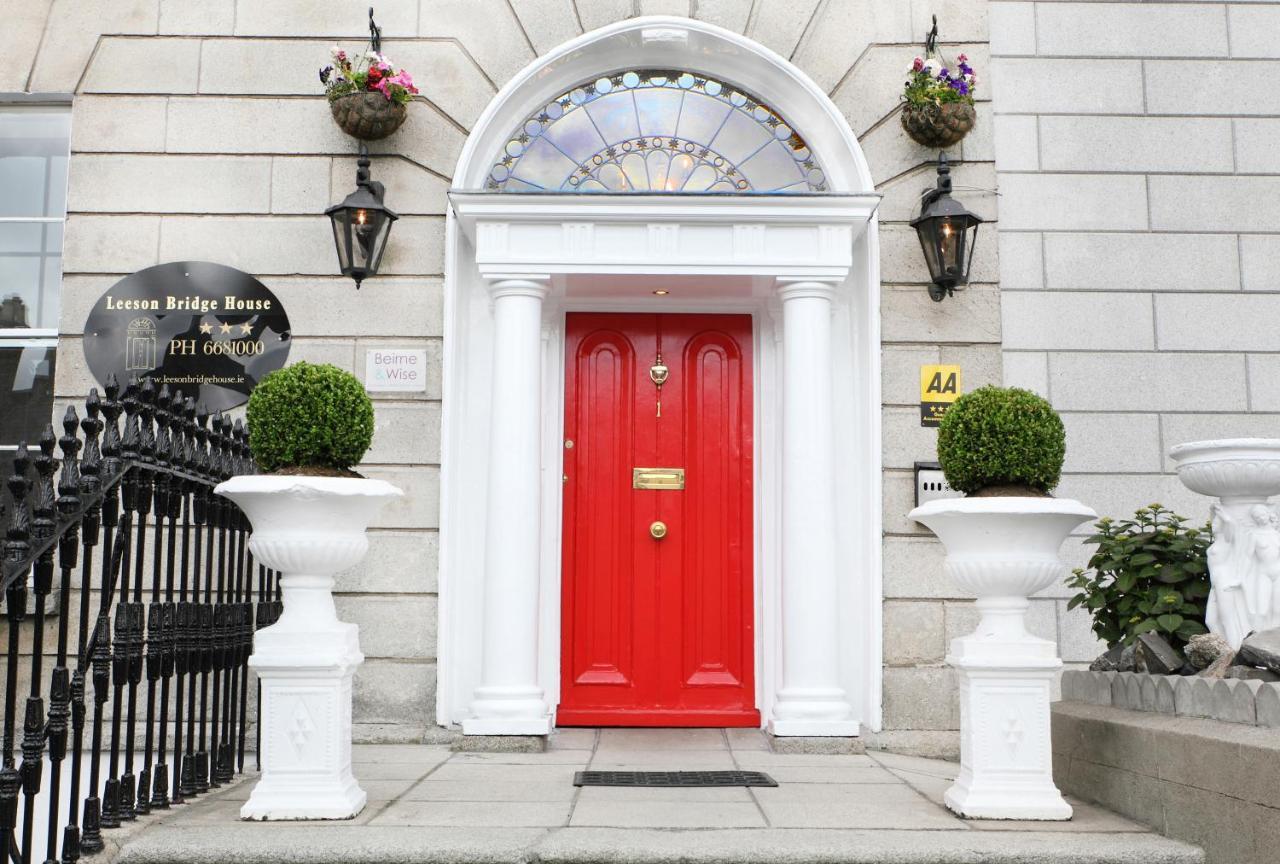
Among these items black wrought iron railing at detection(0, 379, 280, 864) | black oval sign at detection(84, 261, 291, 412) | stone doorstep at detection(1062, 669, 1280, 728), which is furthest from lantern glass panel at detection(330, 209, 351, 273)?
stone doorstep at detection(1062, 669, 1280, 728)

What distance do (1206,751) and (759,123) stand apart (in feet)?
13.4

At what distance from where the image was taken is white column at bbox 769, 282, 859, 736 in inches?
219

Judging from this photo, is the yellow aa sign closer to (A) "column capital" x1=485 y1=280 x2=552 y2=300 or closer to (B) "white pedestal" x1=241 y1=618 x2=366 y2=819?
(A) "column capital" x1=485 y1=280 x2=552 y2=300

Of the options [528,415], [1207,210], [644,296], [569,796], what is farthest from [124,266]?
[1207,210]

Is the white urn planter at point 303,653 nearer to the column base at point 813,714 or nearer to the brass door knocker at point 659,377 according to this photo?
the column base at point 813,714

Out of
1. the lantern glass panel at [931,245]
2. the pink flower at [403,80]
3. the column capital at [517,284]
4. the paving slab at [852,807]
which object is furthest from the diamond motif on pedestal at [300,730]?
the lantern glass panel at [931,245]

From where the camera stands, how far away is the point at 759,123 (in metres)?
6.33

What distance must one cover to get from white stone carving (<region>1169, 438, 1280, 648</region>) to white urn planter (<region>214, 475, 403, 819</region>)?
2979 millimetres

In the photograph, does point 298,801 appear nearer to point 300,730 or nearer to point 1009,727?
point 300,730

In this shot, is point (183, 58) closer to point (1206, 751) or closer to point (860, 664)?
point (860, 664)

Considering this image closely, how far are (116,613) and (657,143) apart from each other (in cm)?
388

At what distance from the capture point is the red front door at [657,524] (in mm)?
6188

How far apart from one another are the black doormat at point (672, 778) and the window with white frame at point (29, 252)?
3.72 metres

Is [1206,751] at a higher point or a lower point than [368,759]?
higher
